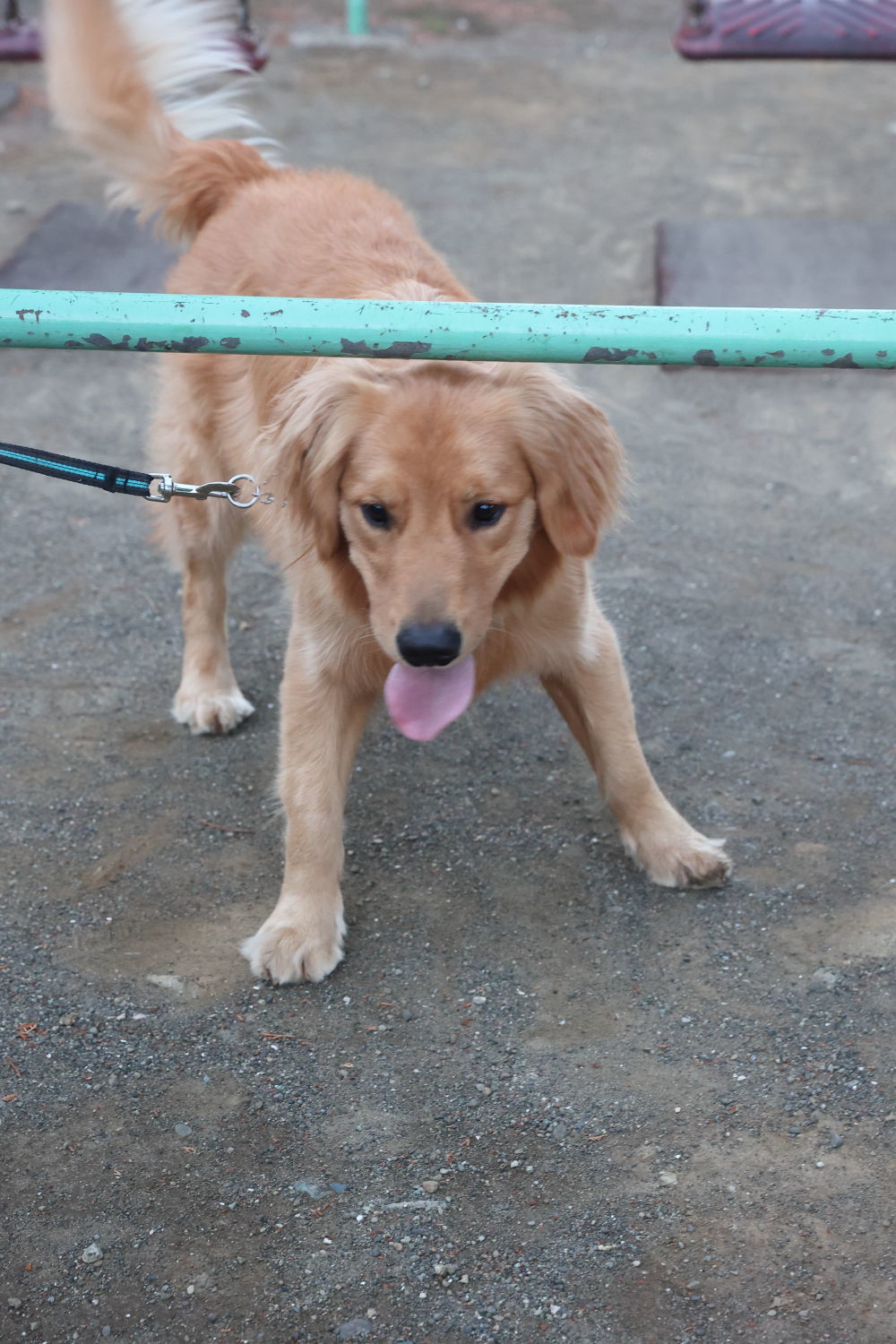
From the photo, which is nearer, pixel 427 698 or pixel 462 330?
pixel 462 330

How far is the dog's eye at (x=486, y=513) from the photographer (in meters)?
2.84

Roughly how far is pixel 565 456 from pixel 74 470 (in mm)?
1064

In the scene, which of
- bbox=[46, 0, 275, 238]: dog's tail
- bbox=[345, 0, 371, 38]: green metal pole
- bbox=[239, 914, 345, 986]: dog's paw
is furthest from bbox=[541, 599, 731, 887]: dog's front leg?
bbox=[345, 0, 371, 38]: green metal pole

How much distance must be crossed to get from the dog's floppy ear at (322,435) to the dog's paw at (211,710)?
118 centimetres

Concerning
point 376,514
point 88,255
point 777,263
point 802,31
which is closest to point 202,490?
point 376,514

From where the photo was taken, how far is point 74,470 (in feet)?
9.37

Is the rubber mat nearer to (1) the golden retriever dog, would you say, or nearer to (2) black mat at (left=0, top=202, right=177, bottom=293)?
(1) the golden retriever dog

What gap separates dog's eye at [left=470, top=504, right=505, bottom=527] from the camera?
284cm

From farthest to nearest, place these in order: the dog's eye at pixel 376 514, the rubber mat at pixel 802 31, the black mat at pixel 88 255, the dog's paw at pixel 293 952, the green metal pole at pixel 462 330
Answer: the black mat at pixel 88 255
the rubber mat at pixel 802 31
the dog's paw at pixel 293 952
the dog's eye at pixel 376 514
the green metal pole at pixel 462 330

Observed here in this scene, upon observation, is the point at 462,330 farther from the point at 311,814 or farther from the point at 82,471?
the point at 311,814

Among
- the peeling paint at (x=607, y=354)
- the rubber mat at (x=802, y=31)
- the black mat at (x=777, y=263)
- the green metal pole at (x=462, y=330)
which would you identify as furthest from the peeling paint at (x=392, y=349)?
the rubber mat at (x=802, y=31)

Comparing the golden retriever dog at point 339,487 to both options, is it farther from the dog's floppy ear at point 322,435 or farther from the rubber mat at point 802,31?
the rubber mat at point 802,31

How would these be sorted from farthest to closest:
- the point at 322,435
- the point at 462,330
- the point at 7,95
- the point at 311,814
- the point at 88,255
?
the point at 7,95
the point at 88,255
the point at 311,814
the point at 322,435
the point at 462,330

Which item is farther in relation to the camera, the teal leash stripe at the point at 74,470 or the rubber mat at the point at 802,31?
the rubber mat at the point at 802,31
